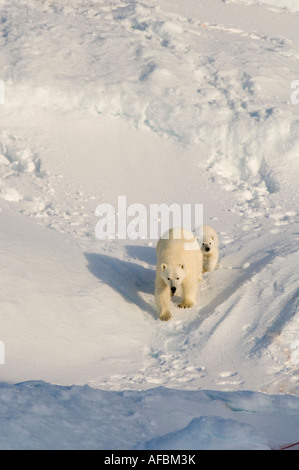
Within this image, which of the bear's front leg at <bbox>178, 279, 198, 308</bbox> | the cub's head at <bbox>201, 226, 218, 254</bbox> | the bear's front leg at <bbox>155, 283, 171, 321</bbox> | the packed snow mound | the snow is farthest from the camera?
the cub's head at <bbox>201, 226, 218, 254</bbox>

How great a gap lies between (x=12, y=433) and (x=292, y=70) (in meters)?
8.90

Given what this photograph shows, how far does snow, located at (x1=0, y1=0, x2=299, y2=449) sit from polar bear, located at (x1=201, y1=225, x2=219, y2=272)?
133 millimetres

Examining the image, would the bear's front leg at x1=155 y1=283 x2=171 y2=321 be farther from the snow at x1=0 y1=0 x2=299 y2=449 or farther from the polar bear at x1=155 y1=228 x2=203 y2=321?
the snow at x1=0 y1=0 x2=299 y2=449

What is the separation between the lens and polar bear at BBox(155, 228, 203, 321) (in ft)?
20.5

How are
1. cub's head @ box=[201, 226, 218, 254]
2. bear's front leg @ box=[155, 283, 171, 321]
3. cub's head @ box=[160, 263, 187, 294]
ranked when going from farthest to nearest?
cub's head @ box=[201, 226, 218, 254]
bear's front leg @ box=[155, 283, 171, 321]
cub's head @ box=[160, 263, 187, 294]

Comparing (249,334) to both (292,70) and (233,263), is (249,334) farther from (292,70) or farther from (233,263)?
(292,70)

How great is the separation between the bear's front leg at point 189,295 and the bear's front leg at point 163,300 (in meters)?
0.22

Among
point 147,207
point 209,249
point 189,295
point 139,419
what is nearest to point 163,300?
point 189,295

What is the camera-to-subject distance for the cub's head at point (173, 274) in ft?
20.4

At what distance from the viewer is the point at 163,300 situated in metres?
6.41

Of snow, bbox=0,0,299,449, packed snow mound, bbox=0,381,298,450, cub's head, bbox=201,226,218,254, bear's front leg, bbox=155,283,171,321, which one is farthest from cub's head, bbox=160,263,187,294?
packed snow mound, bbox=0,381,298,450

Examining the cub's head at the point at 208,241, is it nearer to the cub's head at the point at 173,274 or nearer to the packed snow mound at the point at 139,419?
the cub's head at the point at 173,274

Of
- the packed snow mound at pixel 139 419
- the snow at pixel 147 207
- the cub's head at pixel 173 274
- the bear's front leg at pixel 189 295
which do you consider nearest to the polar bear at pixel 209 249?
the snow at pixel 147 207
